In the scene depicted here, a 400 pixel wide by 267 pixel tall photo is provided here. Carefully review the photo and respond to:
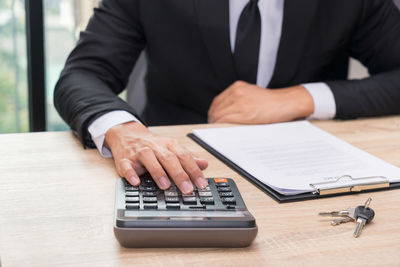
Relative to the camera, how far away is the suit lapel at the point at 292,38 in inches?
50.1

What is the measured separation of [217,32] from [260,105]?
0.82 ft

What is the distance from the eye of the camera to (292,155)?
0.85 m

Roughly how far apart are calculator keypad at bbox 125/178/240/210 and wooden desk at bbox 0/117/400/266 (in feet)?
0.13

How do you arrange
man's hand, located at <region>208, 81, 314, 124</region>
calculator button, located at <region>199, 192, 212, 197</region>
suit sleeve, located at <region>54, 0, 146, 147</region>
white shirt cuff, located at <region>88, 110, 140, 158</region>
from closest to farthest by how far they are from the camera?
1. calculator button, located at <region>199, 192, 212, 197</region>
2. white shirt cuff, located at <region>88, 110, 140, 158</region>
3. suit sleeve, located at <region>54, 0, 146, 147</region>
4. man's hand, located at <region>208, 81, 314, 124</region>

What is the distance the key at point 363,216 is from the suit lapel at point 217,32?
2.31ft

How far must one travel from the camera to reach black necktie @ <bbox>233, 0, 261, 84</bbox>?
1257 millimetres

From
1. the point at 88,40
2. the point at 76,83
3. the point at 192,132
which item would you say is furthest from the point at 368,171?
the point at 88,40

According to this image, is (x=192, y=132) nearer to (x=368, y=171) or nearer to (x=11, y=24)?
(x=368, y=171)

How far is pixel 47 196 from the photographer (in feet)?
2.24

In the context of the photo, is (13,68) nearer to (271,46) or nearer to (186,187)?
(271,46)

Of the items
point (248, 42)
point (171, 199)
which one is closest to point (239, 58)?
point (248, 42)

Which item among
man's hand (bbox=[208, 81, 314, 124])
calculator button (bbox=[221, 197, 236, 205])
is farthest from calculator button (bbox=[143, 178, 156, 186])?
man's hand (bbox=[208, 81, 314, 124])

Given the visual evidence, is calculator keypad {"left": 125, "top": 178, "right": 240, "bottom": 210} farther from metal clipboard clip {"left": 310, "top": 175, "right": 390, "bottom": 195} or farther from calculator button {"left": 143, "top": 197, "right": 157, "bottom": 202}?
metal clipboard clip {"left": 310, "top": 175, "right": 390, "bottom": 195}

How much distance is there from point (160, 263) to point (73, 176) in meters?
0.29
